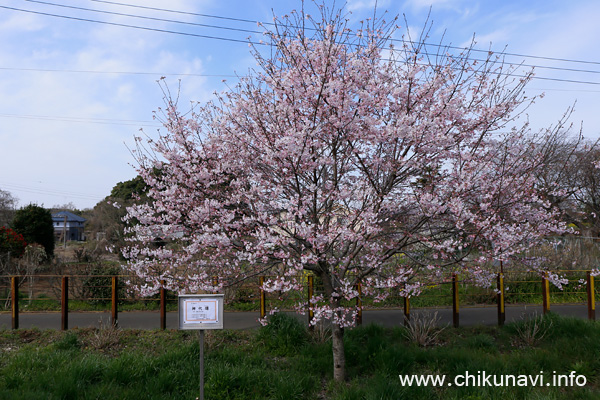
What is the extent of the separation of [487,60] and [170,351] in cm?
626

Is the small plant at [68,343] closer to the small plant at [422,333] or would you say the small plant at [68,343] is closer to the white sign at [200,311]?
the white sign at [200,311]

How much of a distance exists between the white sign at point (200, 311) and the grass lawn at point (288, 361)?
1301 mm

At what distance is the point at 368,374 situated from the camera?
6195 mm

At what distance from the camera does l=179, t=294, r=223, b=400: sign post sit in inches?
180

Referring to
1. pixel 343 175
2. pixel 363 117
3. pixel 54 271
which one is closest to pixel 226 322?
pixel 343 175

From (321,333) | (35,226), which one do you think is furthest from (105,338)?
(35,226)

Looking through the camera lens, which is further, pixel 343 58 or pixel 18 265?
pixel 18 265

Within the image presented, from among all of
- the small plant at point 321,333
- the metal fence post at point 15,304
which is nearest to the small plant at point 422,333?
the small plant at point 321,333

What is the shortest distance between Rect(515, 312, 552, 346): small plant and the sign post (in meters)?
5.66

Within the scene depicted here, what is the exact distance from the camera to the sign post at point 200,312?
4.58m

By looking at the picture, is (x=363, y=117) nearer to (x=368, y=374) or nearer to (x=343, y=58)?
(x=343, y=58)

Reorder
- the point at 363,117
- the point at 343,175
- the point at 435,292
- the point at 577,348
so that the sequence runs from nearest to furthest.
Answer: the point at 363,117, the point at 343,175, the point at 577,348, the point at 435,292

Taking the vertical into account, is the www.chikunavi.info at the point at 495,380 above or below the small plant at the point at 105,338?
below

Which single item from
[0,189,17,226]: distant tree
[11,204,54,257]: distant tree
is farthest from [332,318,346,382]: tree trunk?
[0,189,17,226]: distant tree
